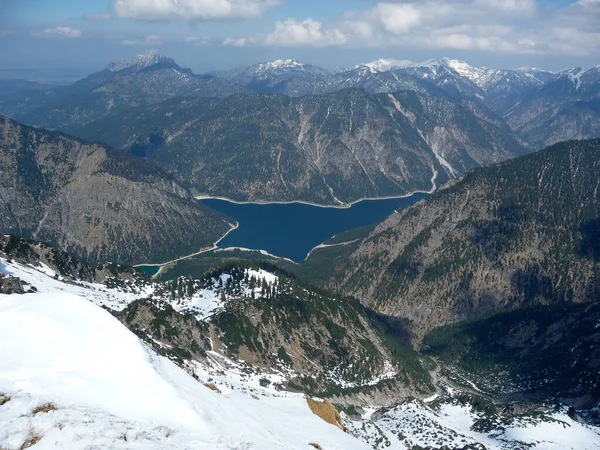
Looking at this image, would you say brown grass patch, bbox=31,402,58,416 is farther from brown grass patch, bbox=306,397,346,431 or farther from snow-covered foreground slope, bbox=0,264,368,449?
brown grass patch, bbox=306,397,346,431

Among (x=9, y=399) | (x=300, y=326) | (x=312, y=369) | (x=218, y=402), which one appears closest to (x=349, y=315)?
(x=300, y=326)

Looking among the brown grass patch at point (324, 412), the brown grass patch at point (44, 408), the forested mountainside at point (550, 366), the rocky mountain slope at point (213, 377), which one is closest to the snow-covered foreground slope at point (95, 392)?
the rocky mountain slope at point (213, 377)

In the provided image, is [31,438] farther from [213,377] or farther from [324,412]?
[213,377]

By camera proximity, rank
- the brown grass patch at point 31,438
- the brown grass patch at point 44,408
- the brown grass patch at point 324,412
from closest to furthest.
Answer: the brown grass patch at point 31,438 < the brown grass patch at point 44,408 < the brown grass patch at point 324,412

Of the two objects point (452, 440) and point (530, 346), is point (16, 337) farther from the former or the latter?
point (530, 346)

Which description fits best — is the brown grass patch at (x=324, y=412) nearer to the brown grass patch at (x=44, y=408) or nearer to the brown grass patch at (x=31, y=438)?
the brown grass patch at (x=44, y=408)

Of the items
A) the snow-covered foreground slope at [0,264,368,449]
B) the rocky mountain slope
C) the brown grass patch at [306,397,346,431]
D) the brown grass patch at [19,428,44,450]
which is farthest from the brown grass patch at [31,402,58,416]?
the brown grass patch at [306,397,346,431]

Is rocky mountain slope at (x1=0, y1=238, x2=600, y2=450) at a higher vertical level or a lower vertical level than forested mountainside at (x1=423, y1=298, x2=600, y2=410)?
higher
